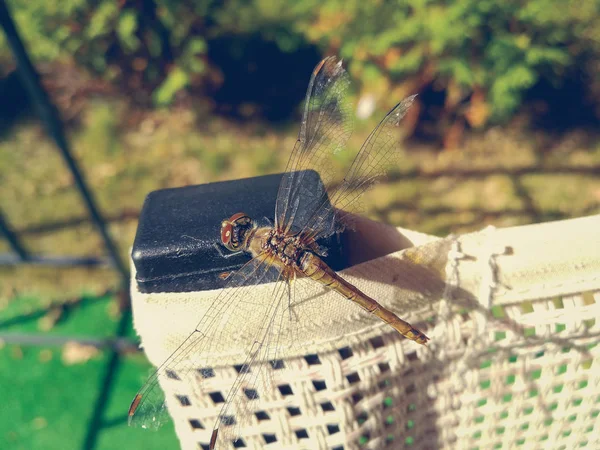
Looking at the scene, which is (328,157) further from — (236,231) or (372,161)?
(236,231)

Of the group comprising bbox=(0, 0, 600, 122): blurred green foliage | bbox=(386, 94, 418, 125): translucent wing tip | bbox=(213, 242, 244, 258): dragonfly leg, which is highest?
bbox=(0, 0, 600, 122): blurred green foliage

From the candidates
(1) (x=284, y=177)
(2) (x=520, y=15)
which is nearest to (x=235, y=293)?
(1) (x=284, y=177)

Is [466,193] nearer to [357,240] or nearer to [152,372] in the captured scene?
[357,240]

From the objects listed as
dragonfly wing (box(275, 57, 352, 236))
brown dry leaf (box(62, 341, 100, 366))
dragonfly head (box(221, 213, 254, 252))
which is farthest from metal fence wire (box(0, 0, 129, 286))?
dragonfly head (box(221, 213, 254, 252))

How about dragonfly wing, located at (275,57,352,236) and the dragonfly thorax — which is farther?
dragonfly wing, located at (275,57,352,236)

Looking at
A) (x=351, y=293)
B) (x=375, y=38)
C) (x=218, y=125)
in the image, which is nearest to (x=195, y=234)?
(x=351, y=293)

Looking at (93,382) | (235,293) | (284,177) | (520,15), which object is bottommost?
(93,382)

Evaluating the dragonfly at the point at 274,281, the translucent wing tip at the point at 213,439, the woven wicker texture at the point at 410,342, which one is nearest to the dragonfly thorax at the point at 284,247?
the dragonfly at the point at 274,281

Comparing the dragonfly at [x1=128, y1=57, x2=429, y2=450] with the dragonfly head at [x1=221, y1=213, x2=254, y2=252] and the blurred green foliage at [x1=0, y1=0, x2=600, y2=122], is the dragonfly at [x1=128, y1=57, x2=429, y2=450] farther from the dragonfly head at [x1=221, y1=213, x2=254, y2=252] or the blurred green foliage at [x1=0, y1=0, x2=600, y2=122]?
the blurred green foliage at [x1=0, y1=0, x2=600, y2=122]
